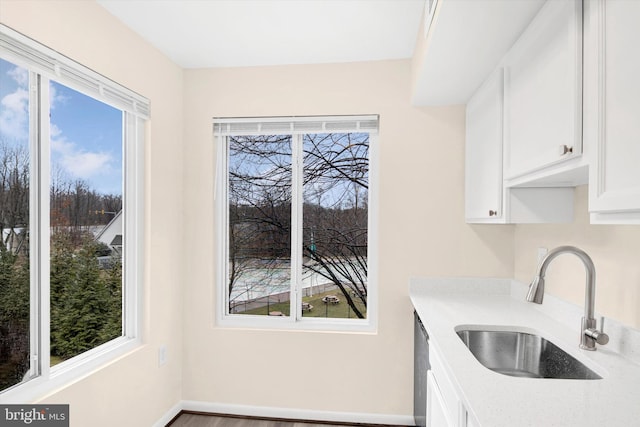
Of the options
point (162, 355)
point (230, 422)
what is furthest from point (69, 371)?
point (230, 422)

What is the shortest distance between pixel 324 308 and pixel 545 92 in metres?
1.98

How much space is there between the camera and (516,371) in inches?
64.2

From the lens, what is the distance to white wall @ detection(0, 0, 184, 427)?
168 cm

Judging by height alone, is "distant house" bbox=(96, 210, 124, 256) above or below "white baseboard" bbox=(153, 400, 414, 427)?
above

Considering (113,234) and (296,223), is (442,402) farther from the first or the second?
(113,234)

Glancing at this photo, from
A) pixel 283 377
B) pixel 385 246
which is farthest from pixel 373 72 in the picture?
pixel 283 377

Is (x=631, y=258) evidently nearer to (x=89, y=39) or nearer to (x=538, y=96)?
(x=538, y=96)

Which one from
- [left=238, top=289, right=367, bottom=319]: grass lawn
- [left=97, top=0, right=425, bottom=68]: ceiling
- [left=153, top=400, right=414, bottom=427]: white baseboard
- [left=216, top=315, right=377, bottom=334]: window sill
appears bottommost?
[left=153, top=400, right=414, bottom=427]: white baseboard

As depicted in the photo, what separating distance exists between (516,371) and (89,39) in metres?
2.60

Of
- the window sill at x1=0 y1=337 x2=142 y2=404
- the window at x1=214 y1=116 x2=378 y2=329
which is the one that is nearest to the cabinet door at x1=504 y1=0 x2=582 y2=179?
the window at x1=214 y1=116 x2=378 y2=329

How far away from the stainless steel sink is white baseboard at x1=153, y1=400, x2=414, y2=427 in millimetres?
1102

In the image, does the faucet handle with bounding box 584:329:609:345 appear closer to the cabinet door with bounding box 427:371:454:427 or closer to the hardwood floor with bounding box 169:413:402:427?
the cabinet door with bounding box 427:371:454:427

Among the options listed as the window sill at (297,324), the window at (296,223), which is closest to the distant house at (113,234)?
the window at (296,223)

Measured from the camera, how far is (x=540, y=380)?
1.09 m
